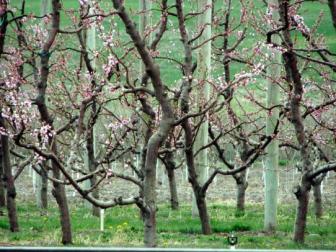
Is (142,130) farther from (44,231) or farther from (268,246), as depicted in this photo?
(268,246)

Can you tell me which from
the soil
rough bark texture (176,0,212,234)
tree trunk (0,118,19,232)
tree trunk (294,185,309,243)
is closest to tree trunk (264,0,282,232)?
rough bark texture (176,0,212,234)

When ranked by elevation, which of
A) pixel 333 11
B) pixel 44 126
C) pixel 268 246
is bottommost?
pixel 268 246

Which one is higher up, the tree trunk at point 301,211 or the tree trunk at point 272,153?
the tree trunk at point 272,153

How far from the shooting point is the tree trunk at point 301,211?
12.9 m

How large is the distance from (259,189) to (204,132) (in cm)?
1582

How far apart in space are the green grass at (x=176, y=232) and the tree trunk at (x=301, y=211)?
192mm

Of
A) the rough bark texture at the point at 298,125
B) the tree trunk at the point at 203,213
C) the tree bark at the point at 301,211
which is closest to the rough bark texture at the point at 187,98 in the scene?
the tree trunk at the point at 203,213

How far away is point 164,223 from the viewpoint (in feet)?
58.3

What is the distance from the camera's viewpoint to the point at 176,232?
52.5 feet

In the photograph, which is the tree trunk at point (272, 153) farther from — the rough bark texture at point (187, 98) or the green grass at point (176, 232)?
the rough bark texture at point (187, 98)

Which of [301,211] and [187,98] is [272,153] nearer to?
[301,211]

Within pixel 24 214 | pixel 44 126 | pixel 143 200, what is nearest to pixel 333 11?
pixel 143 200

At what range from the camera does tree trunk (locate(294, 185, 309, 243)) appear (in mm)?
12875

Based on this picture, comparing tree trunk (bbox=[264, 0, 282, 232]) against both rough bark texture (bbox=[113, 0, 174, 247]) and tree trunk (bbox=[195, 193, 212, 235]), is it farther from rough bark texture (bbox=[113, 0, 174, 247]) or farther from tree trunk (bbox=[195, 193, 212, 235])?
rough bark texture (bbox=[113, 0, 174, 247])
